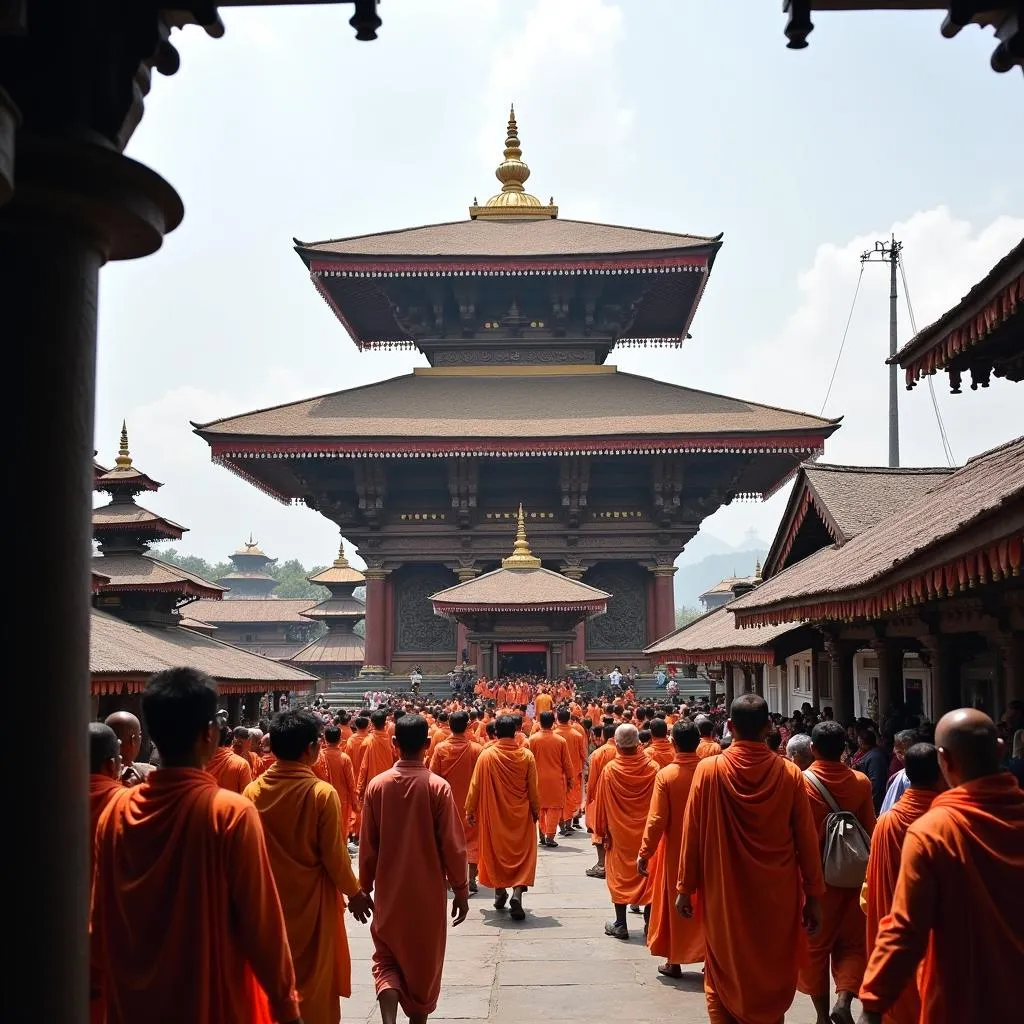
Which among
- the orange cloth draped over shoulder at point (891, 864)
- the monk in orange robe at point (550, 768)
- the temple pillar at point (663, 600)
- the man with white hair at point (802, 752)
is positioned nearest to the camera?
the orange cloth draped over shoulder at point (891, 864)

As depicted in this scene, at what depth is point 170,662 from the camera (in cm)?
1741

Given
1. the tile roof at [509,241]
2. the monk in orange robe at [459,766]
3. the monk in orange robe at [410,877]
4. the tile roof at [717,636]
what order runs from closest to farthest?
1. the monk in orange robe at [410,877]
2. the monk in orange robe at [459,766]
3. the tile roof at [717,636]
4. the tile roof at [509,241]

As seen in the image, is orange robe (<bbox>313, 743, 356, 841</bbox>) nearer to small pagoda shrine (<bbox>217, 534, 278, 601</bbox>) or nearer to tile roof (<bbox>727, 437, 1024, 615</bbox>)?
tile roof (<bbox>727, 437, 1024, 615</bbox>)

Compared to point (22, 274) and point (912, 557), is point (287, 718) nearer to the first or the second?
point (22, 274)

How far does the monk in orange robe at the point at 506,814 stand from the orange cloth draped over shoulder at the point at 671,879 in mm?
2286

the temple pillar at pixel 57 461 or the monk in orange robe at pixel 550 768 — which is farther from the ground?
the temple pillar at pixel 57 461

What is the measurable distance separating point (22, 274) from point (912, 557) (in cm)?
509

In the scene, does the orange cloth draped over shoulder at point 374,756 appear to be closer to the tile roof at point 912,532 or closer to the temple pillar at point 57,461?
the tile roof at point 912,532

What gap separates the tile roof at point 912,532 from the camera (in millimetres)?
6188

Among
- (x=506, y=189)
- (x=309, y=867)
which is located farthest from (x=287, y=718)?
(x=506, y=189)

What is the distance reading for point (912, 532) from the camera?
8469 millimetres

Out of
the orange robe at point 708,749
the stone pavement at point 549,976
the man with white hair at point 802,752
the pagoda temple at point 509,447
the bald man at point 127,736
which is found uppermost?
the pagoda temple at point 509,447

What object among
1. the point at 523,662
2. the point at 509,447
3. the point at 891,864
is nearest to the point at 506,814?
the point at 891,864

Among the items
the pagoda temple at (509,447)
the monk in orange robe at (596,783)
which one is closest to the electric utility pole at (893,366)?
the pagoda temple at (509,447)
